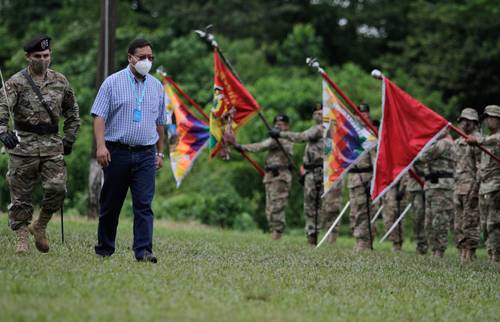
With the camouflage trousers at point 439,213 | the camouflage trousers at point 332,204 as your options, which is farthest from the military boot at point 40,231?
the camouflage trousers at point 332,204

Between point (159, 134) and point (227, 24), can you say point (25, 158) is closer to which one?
point (159, 134)

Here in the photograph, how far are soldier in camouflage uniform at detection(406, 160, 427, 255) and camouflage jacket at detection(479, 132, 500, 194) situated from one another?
2498 mm

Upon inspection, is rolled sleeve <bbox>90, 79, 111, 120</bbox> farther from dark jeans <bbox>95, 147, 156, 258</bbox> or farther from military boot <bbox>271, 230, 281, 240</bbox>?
military boot <bbox>271, 230, 281, 240</bbox>

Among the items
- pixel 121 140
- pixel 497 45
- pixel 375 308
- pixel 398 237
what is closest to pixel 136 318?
pixel 375 308

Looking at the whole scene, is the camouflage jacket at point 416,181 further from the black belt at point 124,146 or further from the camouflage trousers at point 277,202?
the black belt at point 124,146

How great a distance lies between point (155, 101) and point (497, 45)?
2686cm

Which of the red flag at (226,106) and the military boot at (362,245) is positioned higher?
the red flag at (226,106)

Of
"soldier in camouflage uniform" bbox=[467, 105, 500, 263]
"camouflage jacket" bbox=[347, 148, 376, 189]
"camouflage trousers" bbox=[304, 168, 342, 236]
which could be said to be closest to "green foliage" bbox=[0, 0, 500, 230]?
"camouflage trousers" bbox=[304, 168, 342, 236]

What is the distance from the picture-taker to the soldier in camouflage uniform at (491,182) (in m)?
14.8

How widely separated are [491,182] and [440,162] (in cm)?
207

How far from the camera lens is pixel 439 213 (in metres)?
16.8

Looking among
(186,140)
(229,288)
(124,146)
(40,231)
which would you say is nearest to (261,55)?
(186,140)

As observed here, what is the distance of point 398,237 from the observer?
18.9 metres

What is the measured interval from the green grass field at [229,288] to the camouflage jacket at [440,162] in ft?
10.2
